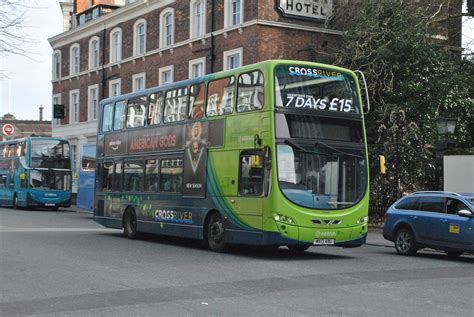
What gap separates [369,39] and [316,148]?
15.9 m

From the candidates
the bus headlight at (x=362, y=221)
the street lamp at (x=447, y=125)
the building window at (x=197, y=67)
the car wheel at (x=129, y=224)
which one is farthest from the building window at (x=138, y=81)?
the bus headlight at (x=362, y=221)

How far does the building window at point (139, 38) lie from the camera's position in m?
43.6

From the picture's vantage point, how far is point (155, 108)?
19.8 m

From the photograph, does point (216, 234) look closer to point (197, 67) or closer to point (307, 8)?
point (307, 8)

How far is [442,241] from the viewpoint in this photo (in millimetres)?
16188

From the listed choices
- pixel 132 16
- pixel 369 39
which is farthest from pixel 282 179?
pixel 132 16

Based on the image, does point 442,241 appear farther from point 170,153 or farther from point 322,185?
point 170,153

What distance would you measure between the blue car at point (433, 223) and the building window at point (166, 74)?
80.3 feet

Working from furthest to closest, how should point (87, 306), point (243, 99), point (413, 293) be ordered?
point (243, 99)
point (413, 293)
point (87, 306)

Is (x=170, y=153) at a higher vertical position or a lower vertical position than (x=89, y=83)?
lower

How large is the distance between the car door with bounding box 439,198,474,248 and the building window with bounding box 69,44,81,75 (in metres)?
39.9

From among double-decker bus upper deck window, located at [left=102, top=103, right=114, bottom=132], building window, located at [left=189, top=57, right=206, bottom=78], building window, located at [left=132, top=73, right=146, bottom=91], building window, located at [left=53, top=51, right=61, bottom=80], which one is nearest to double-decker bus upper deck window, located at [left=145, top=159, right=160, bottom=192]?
double-decker bus upper deck window, located at [left=102, top=103, right=114, bottom=132]

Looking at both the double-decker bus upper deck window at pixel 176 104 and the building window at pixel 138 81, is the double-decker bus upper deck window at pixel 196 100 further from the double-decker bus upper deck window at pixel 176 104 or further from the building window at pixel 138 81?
the building window at pixel 138 81

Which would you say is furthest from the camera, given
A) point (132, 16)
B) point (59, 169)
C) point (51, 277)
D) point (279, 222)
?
point (132, 16)
